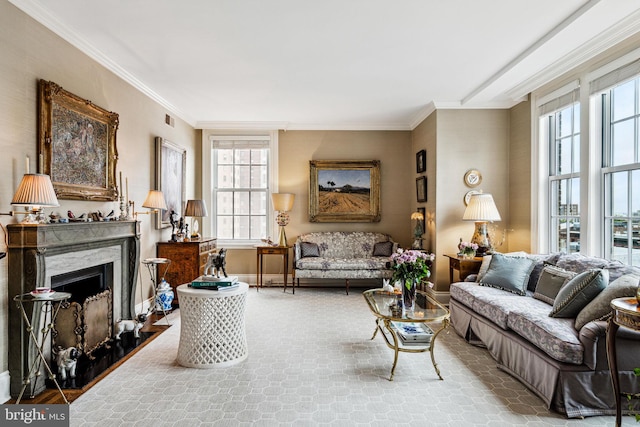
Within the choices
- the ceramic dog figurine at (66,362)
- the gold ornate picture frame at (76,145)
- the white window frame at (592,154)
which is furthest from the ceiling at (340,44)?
the ceramic dog figurine at (66,362)

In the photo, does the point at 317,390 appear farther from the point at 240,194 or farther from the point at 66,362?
the point at 240,194

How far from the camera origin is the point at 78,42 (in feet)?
10.7

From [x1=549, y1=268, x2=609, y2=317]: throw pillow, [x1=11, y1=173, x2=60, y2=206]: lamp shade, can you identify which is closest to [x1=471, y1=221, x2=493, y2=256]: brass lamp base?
[x1=549, y1=268, x2=609, y2=317]: throw pillow

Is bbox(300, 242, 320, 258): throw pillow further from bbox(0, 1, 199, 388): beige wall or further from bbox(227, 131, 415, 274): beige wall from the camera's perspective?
bbox(0, 1, 199, 388): beige wall

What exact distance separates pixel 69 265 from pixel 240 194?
3856 mm

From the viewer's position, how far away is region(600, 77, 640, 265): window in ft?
10.4

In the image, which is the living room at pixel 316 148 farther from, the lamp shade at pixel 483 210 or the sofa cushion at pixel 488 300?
the sofa cushion at pixel 488 300

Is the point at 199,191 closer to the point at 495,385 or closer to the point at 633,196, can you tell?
the point at 495,385

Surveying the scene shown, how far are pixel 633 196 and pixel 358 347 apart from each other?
2861 mm

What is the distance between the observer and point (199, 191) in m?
6.52

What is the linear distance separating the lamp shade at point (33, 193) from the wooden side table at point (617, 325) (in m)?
3.60

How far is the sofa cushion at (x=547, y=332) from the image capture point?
91.0 inches

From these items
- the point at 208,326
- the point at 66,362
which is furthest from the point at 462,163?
the point at 66,362

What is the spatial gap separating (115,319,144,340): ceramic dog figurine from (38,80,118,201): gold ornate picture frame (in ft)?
4.16
